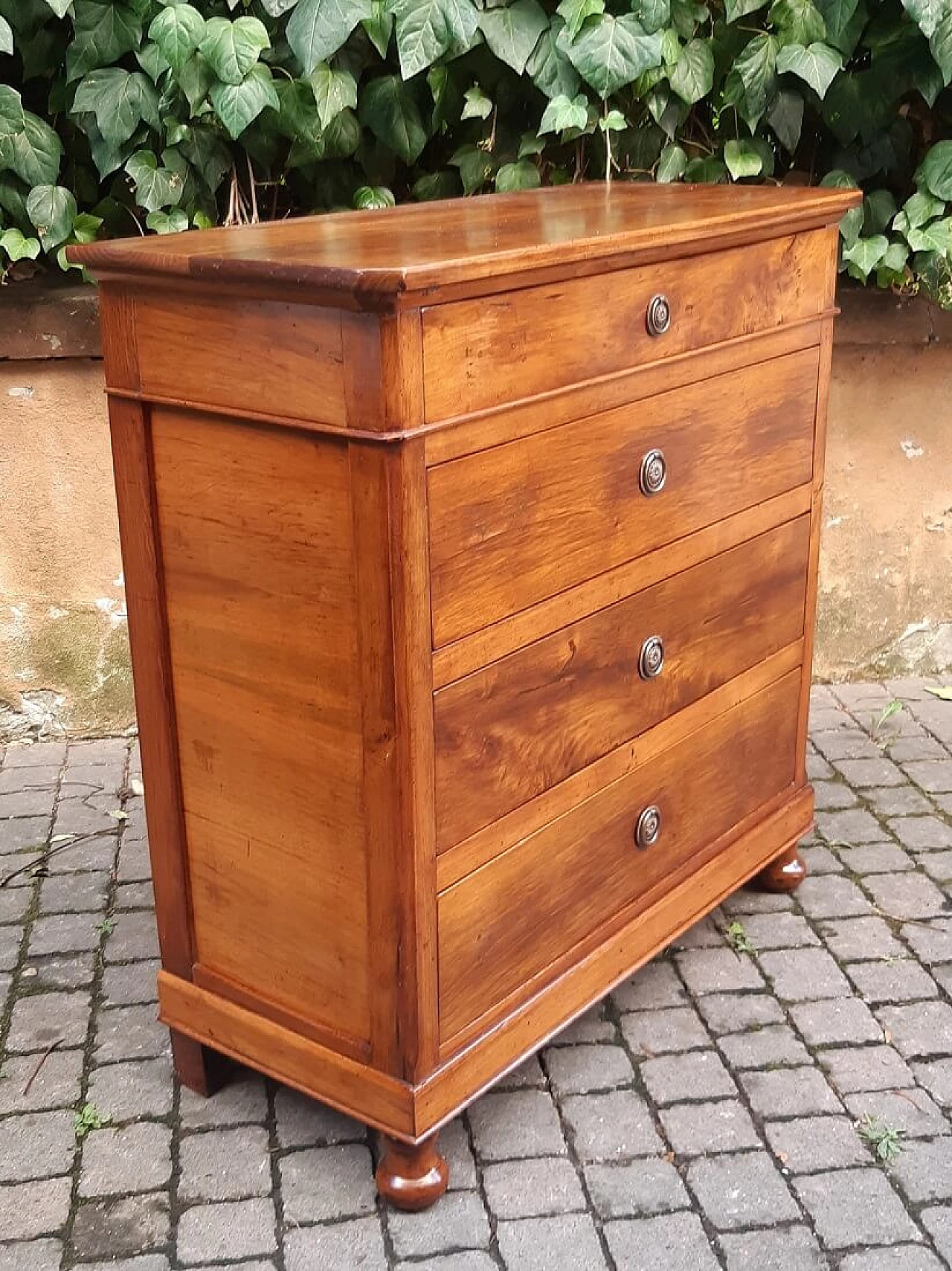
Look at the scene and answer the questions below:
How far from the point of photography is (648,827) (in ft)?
8.50

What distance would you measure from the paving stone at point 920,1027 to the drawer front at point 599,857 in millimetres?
482

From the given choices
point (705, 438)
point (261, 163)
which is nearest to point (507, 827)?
point (705, 438)

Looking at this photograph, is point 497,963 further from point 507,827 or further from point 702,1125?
point 702,1125

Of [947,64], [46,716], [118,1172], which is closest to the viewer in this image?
[118,1172]

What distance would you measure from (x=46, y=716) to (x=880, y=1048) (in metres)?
2.42

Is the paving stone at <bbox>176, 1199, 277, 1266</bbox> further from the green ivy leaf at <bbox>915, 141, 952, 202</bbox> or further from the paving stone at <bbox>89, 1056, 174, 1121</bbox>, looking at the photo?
the green ivy leaf at <bbox>915, 141, 952, 202</bbox>

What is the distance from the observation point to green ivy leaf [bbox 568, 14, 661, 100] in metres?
3.29

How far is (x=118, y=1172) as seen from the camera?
7.61 feet

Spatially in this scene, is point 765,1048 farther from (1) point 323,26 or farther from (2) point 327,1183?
(1) point 323,26

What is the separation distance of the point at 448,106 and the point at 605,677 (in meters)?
1.78

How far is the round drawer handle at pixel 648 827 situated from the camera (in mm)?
2574

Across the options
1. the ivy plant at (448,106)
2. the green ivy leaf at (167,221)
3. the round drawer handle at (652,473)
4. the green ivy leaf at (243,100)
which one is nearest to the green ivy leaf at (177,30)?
the ivy plant at (448,106)

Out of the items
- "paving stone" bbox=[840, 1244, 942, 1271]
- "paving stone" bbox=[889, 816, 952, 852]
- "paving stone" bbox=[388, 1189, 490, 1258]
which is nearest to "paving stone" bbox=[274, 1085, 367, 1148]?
"paving stone" bbox=[388, 1189, 490, 1258]

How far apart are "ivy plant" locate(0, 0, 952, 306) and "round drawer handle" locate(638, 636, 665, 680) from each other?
1493 millimetres
